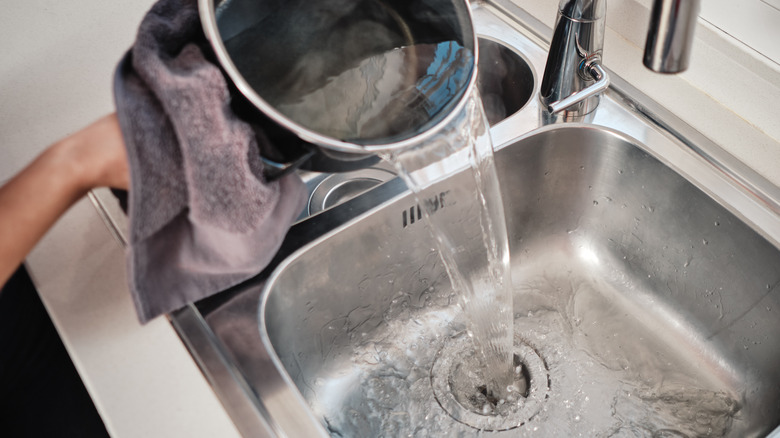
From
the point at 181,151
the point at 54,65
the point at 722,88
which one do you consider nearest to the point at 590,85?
the point at 722,88

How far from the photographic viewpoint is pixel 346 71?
645 millimetres

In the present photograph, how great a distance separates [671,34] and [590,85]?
30 cm

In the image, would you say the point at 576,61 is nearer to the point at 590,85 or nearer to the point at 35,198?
the point at 590,85

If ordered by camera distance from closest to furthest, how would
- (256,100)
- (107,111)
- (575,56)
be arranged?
1. (256,100)
2. (575,56)
3. (107,111)

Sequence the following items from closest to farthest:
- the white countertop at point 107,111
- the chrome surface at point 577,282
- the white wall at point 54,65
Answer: the white countertop at point 107,111 < the chrome surface at point 577,282 < the white wall at point 54,65

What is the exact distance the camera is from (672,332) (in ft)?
3.03

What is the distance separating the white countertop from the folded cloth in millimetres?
97

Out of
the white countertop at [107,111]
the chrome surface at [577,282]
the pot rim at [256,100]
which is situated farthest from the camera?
the chrome surface at [577,282]

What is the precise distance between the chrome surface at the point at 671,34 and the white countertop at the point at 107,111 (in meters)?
0.34

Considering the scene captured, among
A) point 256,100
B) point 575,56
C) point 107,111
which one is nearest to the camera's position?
point 256,100

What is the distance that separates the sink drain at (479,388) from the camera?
2.87 ft

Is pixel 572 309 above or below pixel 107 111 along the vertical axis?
below

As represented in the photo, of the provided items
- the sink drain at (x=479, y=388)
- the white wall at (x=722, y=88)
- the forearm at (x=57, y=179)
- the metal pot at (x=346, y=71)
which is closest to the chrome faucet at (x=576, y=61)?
the white wall at (x=722, y=88)

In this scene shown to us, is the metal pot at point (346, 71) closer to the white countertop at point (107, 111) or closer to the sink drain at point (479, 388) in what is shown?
the white countertop at point (107, 111)
